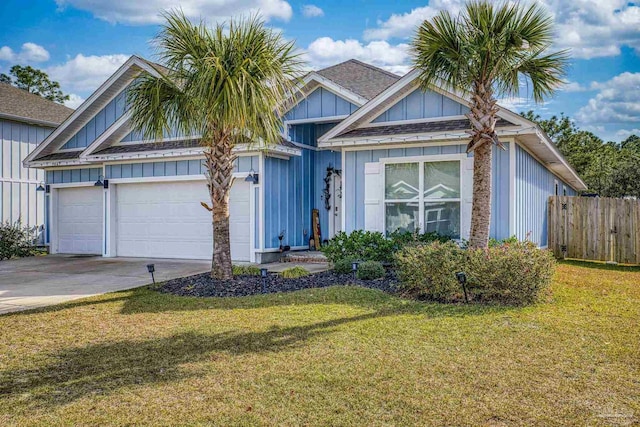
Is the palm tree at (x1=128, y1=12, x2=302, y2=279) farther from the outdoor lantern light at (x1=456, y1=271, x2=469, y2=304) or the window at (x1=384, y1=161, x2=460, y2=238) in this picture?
the outdoor lantern light at (x1=456, y1=271, x2=469, y2=304)

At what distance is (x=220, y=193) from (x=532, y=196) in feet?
27.4

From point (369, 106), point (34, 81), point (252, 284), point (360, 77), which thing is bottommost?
point (252, 284)

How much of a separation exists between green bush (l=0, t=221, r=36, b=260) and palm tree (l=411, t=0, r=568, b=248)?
13925 mm

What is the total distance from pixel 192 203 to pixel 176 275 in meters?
3.67

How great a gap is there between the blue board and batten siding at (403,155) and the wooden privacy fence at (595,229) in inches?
211

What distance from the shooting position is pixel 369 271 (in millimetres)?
9477

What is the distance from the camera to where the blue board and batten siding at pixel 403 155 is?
1064cm

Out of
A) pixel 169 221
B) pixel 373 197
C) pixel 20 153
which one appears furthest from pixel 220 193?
pixel 20 153

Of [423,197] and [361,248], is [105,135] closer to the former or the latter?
[361,248]

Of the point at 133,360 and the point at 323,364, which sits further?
the point at 133,360

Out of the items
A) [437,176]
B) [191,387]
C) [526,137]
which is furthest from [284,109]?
[191,387]

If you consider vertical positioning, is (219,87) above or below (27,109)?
below

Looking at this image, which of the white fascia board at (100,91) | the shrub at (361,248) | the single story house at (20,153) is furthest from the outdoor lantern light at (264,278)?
the single story house at (20,153)

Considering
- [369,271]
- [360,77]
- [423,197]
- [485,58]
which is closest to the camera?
[485,58]
